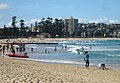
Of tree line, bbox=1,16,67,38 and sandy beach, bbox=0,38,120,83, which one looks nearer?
sandy beach, bbox=0,38,120,83

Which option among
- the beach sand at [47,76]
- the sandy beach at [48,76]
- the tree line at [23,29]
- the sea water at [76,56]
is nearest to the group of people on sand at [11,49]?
the sea water at [76,56]

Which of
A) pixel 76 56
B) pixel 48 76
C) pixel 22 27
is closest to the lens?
pixel 48 76

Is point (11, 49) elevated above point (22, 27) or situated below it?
below

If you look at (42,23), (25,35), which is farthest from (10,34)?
(42,23)

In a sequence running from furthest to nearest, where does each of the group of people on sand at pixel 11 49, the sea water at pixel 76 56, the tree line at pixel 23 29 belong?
the tree line at pixel 23 29 → the group of people on sand at pixel 11 49 → the sea water at pixel 76 56

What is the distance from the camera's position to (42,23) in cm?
19800

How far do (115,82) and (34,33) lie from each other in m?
176

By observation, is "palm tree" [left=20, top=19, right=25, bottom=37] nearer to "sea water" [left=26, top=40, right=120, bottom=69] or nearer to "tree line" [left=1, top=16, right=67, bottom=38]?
"tree line" [left=1, top=16, right=67, bottom=38]

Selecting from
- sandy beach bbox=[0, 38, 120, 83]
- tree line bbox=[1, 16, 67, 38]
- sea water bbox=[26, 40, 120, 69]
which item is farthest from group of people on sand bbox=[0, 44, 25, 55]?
tree line bbox=[1, 16, 67, 38]

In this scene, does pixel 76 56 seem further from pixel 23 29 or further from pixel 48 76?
pixel 23 29

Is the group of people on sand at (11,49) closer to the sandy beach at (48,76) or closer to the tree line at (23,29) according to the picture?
the sandy beach at (48,76)

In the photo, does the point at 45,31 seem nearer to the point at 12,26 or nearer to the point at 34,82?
the point at 12,26

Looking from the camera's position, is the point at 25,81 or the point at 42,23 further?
the point at 42,23

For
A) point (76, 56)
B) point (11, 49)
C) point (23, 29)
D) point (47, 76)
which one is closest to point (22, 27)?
point (23, 29)
